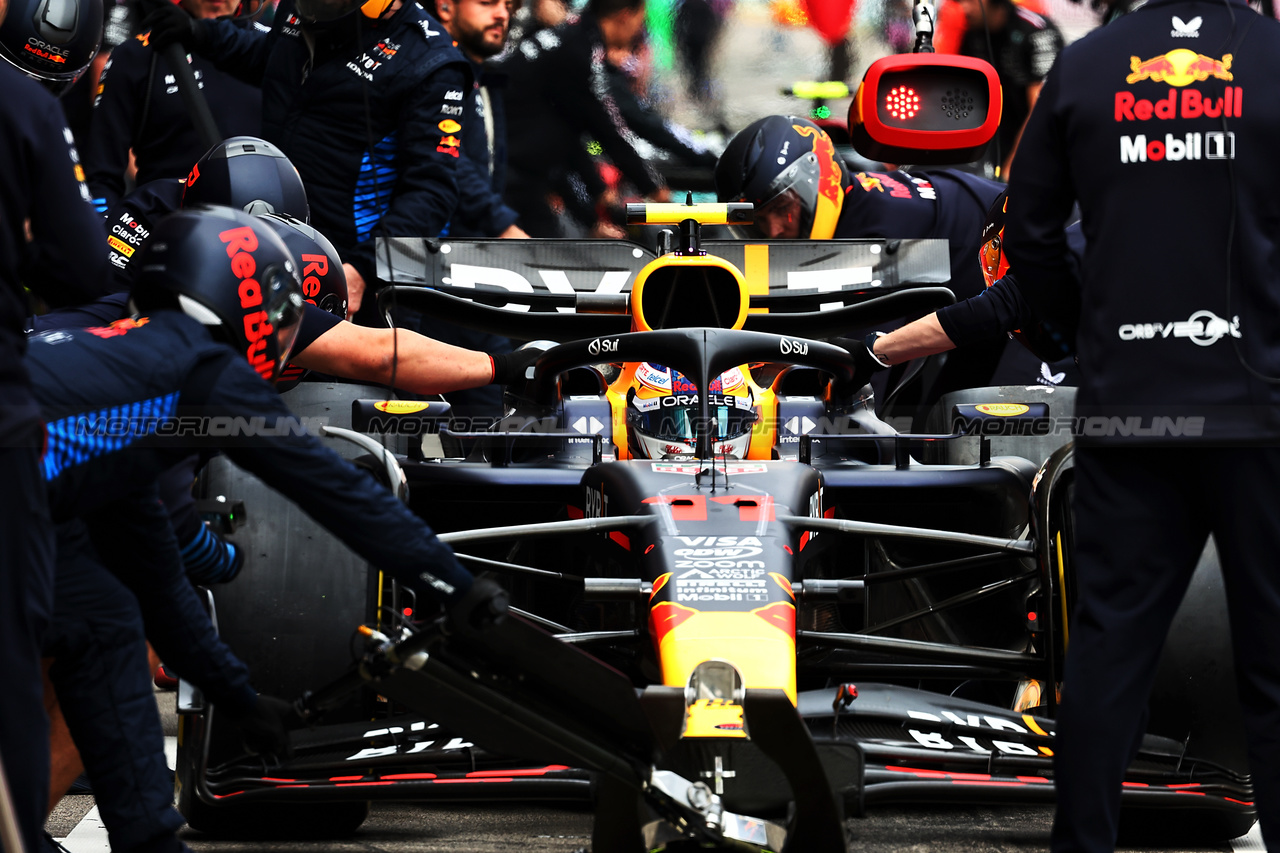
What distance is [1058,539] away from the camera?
362 centimetres

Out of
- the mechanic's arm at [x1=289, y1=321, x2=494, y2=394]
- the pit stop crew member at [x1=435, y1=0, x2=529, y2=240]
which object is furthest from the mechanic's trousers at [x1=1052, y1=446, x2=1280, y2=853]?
the pit stop crew member at [x1=435, y1=0, x2=529, y2=240]

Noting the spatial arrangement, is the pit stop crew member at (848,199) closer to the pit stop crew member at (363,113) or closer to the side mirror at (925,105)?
the side mirror at (925,105)

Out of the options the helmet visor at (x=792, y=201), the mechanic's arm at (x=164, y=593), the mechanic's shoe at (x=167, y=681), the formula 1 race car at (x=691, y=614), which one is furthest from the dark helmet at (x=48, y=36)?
the helmet visor at (x=792, y=201)

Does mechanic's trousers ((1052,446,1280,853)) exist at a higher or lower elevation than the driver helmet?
lower

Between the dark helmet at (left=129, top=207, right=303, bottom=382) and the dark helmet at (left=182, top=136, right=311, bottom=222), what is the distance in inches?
62.0

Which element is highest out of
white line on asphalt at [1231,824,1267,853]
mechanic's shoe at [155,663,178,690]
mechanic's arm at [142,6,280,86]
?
mechanic's arm at [142,6,280,86]

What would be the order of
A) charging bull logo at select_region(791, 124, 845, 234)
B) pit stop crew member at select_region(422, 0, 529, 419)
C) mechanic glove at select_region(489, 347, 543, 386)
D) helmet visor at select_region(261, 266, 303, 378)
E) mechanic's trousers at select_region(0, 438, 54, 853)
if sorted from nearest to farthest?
1. mechanic's trousers at select_region(0, 438, 54, 853)
2. helmet visor at select_region(261, 266, 303, 378)
3. mechanic glove at select_region(489, 347, 543, 386)
4. charging bull logo at select_region(791, 124, 845, 234)
5. pit stop crew member at select_region(422, 0, 529, 419)

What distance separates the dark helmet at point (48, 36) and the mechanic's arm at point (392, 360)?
1.35 metres

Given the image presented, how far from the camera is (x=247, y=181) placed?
465 cm

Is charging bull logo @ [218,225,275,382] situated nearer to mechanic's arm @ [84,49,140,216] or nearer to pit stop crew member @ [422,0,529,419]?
mechanic's arm @ [84,49,140,216]

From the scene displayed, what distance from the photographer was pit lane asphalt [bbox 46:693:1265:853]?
3545 mm

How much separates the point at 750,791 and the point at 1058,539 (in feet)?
3.99

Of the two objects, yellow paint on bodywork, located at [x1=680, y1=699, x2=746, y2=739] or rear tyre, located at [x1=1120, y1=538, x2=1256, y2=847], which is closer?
yellow paint on bodywork, located at [x1=680, y1=699, x2=746, y2=739]

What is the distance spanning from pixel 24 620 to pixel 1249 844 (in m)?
2.89
